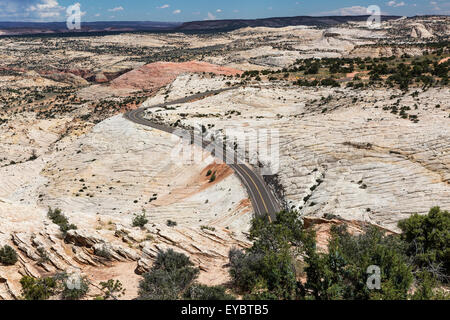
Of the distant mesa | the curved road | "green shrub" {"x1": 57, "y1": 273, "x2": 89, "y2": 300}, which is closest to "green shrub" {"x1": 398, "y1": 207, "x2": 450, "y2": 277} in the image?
the curved road

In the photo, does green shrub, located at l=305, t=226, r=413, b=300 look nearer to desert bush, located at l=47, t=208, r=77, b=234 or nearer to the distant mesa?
desert bush, located at l=47, t=208, r=77, b=234

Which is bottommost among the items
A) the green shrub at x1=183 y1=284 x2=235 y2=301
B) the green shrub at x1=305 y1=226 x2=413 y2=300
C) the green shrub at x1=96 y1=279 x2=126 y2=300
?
the green shrub at x1=96 y1=279 x2=126 y2=300

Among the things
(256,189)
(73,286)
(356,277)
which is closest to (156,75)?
(256,189)

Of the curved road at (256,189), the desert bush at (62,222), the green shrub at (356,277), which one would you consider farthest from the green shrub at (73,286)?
the curved road at (256,189)

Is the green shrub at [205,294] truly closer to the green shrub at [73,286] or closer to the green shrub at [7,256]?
the green shrub at [73,286]

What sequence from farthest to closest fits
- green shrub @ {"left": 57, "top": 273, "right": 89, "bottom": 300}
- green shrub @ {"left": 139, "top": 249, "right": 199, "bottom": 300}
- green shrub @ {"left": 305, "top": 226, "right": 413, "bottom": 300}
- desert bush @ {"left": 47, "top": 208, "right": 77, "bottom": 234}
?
1. desert bush @ {"left": 47, "top": 208, "right": 77, "bottom": 234}
2. green shrub @ {"left": 57, "top": 273, "right": 89, "bottom": 300}
3. green shrub @ {"left": 139, "top": 249, "right": 199, "bottom": 300}
4. green shrub @ {"left": 305, "top": 226, "right": 413, "bottom": 300}

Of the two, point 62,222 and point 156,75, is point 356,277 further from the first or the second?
point 156,75

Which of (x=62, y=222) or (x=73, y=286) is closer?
(x=73, y=286)

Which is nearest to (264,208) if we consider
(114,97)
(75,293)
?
(75,293)
